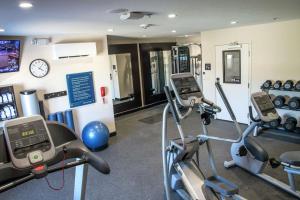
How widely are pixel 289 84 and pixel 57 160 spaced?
172 inches

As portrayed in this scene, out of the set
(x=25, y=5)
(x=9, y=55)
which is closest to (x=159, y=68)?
(x=9, y=55)

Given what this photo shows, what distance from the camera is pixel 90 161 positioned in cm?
170

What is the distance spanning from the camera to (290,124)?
4.56 meters

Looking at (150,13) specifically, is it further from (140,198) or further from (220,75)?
(220,75)

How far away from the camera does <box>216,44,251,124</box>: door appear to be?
5.37m

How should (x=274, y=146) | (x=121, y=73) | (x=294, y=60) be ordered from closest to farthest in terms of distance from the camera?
1. (x=274, y=146)
2. (x=294, y=60)
3. (x=121, y=73)

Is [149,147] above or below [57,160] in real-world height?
below

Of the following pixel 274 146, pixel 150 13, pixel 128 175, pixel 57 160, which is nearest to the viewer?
pixel 57 160

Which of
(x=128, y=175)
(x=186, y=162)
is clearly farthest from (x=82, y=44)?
(x=186, y=162)

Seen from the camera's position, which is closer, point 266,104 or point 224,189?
point 224,189

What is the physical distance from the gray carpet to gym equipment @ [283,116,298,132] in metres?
0.36

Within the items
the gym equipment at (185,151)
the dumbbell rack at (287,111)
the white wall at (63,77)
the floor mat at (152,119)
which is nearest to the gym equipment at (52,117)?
the white wall at (63,77)

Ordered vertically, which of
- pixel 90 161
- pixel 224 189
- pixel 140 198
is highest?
pixel 90 161

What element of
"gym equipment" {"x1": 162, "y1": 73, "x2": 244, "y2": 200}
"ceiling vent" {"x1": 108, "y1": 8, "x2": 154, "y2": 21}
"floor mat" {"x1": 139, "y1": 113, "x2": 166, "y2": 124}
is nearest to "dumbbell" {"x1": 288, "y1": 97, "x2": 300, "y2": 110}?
"gym equipment" {"x1": 162, "y1": 73, "x2": 244, "y2": 200}
